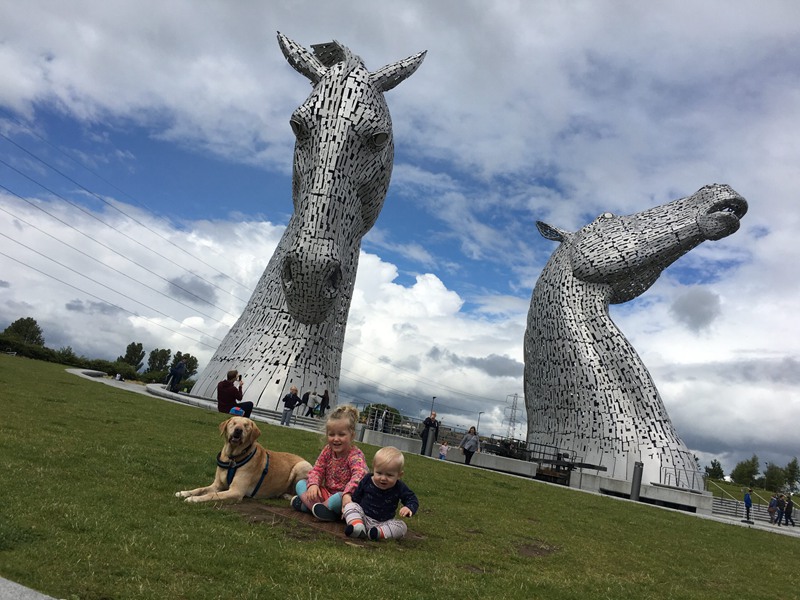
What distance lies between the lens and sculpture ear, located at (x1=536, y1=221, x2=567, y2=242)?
23.2 meters

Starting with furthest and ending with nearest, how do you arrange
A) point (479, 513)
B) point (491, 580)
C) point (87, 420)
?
point (87, 420) < point (479, 513) < point (491, 580)

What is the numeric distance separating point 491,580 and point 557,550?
1.82 m

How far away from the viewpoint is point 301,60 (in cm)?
1717

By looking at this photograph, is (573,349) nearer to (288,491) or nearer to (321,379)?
(321,379)

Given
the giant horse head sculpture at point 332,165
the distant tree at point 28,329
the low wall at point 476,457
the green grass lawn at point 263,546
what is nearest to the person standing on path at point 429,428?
the low wall at point 476,457

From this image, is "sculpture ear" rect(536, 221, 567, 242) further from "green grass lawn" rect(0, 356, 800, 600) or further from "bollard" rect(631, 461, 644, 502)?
"green grass lawn" rect(0, 356, 800, 600)

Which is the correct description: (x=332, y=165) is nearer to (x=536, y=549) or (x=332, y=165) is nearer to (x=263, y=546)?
(x=536, y=549)

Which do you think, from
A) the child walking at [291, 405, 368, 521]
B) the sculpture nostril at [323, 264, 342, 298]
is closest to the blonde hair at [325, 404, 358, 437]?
the child walking at [291, 405, 368, 521]

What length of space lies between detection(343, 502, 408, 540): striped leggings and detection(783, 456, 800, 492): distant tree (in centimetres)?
6311

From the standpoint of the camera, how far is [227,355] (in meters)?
18.0

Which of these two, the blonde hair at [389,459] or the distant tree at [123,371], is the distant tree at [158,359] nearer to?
the distant tree at [123,371]

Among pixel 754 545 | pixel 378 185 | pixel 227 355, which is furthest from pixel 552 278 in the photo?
pixel 754 545

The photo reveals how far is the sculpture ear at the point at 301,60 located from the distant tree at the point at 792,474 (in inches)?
2315

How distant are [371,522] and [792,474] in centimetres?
6704
